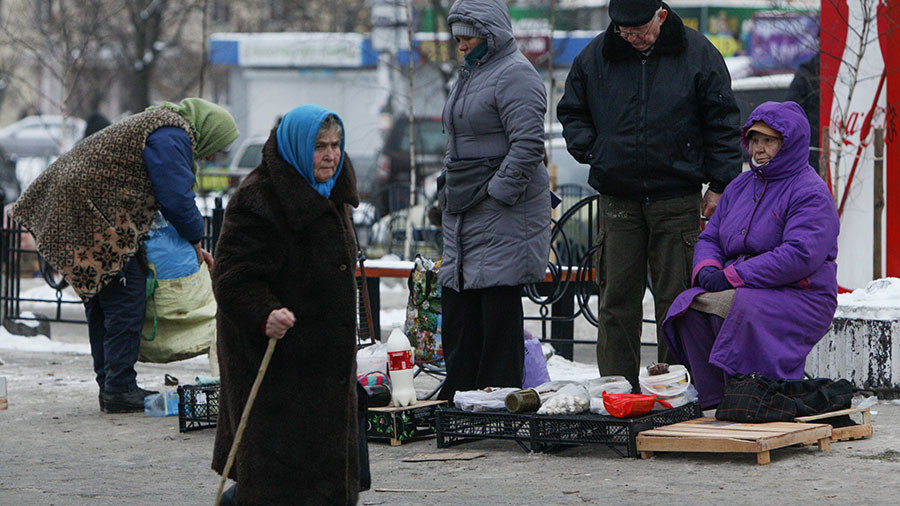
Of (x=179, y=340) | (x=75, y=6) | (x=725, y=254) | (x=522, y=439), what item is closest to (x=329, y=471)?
(x=522, y=439)

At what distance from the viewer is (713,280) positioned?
6340 millimetres

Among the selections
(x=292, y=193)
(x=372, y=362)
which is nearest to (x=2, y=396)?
(x=372, y=362)

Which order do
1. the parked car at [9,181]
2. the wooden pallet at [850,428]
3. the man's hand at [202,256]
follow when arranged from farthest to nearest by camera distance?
the parked car at [9,181] < the man's hand at [202,256] < the wooden pallet at [850,428]

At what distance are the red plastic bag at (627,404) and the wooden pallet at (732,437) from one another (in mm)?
114

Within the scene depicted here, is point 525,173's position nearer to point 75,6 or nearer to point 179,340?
point 179,340

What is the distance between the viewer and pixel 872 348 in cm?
731

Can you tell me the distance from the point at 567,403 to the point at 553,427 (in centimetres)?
13

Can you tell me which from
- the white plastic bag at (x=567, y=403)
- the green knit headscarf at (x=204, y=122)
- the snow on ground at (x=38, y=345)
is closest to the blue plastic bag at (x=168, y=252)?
the green knit headscarf at (x=204, y=122)

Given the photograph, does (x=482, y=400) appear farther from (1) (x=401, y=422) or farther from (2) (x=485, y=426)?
(1) (x=401, y=422)

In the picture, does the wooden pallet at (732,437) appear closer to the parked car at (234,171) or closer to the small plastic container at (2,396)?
→ the small plastic container at (2,396)

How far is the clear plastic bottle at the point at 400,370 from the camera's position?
6.52 metres

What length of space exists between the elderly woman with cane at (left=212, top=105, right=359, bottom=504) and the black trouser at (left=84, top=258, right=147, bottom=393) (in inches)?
126

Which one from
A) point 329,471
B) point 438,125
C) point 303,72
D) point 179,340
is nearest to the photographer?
point 329,471

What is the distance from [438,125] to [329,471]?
20387 mm
